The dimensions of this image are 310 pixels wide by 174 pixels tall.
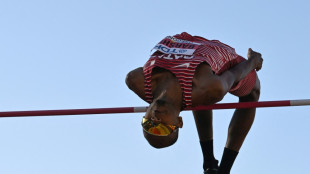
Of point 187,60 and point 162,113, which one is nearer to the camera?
point 162,113

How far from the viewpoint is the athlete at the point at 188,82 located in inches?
259

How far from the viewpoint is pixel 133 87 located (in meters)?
7.05

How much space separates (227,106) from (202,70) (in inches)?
32.0

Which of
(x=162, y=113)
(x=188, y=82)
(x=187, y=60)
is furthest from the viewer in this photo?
(x=187, y=60)

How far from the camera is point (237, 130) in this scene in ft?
26.3

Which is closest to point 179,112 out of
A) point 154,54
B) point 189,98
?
point 189,98

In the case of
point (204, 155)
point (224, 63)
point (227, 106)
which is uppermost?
point (224, 63)

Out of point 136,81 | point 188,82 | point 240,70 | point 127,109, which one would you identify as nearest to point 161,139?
point 188,82

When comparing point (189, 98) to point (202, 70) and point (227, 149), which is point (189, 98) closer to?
point (202, 70)

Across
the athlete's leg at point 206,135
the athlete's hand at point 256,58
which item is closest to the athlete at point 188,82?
the athlete's hand at point 256,58

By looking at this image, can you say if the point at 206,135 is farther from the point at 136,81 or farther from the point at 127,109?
the point at 136,81

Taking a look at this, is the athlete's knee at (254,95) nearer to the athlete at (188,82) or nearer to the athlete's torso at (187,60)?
the athlete at (188,82)

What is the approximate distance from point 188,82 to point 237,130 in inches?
59.4

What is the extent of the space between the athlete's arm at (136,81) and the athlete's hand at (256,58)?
119 centimetres
